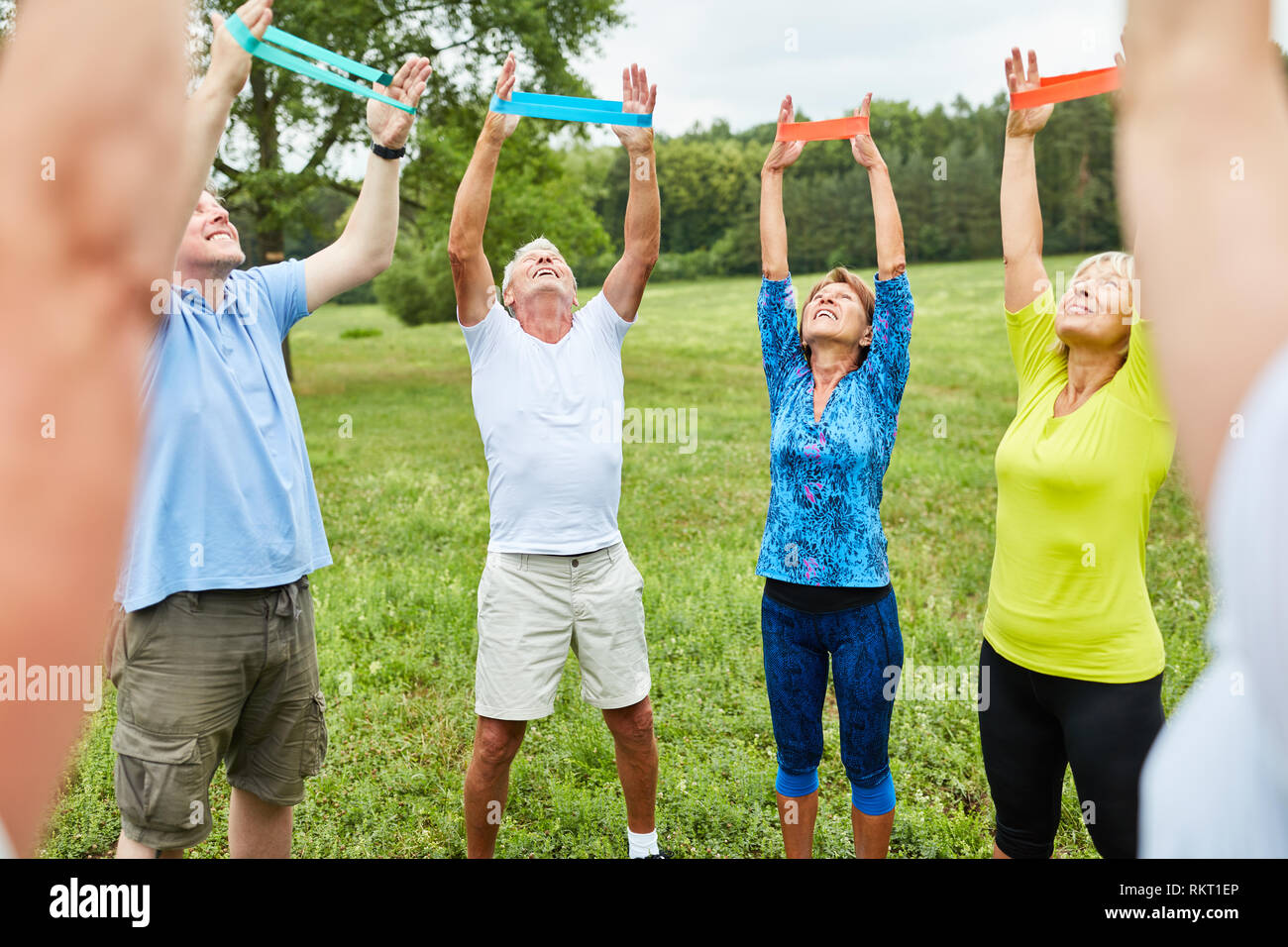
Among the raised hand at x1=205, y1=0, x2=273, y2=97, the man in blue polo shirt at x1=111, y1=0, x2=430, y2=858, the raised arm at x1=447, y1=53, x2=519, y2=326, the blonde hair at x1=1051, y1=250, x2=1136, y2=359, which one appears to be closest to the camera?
the raised hand at x1=205, y1=0, x2=273, y2=97

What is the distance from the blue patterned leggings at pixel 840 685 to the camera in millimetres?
3168

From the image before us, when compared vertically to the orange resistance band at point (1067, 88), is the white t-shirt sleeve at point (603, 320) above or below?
below

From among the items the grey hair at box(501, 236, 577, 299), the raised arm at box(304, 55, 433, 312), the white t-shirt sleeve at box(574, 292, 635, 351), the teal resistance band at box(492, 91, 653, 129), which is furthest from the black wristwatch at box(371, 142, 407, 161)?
the white t-shirt sleeve at box(574, 292, 635, 351)

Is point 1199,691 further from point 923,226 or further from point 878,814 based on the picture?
point 923,226

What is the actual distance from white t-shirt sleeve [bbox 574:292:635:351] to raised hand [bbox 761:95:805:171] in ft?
2.81

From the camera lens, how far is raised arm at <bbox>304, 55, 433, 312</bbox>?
3.11m

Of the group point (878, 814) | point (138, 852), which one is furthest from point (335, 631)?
point (878, 814)

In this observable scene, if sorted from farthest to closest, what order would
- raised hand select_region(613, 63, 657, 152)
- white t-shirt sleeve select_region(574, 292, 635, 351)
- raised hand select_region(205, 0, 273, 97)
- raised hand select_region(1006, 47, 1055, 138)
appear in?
white t-shirt sleeve select_region(574, 292, 635, 351) → raised hand select_region(613, 63, 657, 152) → raised hand select_region(1006, 47, 1055, 138) → raised hand select_region(205, 0, 273, 97)

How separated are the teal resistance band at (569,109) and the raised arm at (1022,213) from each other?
4.56 feet

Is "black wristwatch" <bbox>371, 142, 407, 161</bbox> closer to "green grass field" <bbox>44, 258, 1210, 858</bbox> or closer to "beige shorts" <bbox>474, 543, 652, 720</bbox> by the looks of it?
"beige shorts" <bbox>474, 543, 652, 720</bbox>

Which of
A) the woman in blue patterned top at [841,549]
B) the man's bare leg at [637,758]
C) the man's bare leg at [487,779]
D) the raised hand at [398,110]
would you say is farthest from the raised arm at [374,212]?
the man's bare leg at [637,758]

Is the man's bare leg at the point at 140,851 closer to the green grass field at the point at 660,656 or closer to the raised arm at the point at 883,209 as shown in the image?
the green grass field at the point at 660,656

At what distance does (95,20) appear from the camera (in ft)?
1.33

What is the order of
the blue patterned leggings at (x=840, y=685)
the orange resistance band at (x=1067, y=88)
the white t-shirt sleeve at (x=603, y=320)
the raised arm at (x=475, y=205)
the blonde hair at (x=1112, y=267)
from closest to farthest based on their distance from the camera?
1. the orange resistance band at (x=1067, y=88)
2. the blonde hair at (x=1112, y=267)
3. the blue patterned leggings at (x=840, y=685)
4. the raised arm at (x=475, y=205)
5. the white t-shirt sleeve at (x=603, y=320)
